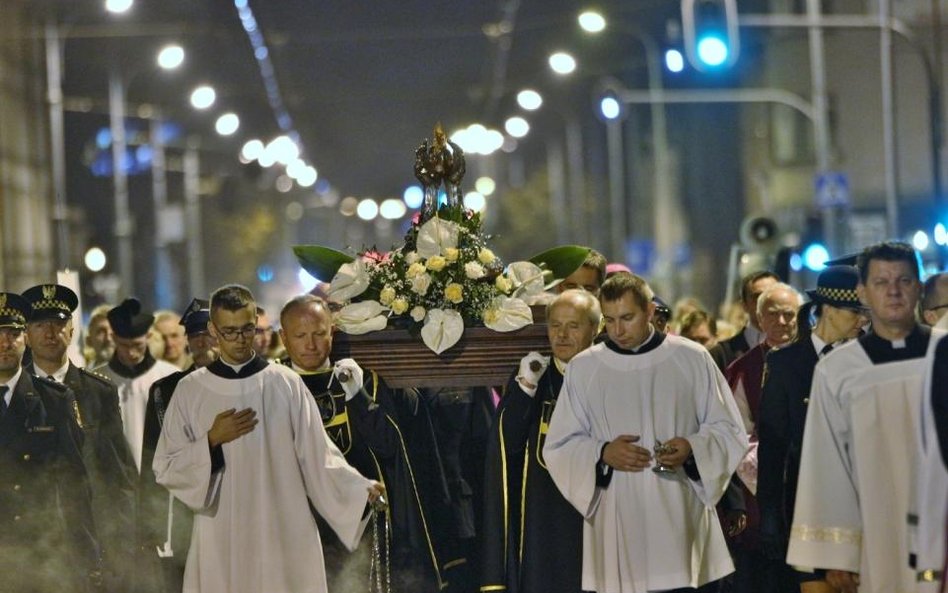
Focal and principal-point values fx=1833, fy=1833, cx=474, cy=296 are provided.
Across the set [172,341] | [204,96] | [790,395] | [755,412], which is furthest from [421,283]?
[204,96]

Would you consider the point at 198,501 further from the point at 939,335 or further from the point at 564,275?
the point at 939,335

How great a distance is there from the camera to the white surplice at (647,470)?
927 centimetres

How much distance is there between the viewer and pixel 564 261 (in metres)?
11.4

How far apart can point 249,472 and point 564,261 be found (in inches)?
108

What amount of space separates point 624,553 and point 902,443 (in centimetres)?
186

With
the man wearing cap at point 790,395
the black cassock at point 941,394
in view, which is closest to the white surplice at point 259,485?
the man wearing cap at point 790,395

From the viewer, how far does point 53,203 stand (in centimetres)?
3478

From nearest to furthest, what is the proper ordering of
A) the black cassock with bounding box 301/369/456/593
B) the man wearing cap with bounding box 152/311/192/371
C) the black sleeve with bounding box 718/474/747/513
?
the black sleeve with bounding box 718/474/747/513
the black cassock with bounding box 301/369/456/593
the man wearing cap with bounding box 152/311/192/371

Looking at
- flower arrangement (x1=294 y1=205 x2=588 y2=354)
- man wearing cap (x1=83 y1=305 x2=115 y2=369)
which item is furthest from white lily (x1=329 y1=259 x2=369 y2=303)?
man wearing cap (x1=83 y1=305 x2=115 y2=369)

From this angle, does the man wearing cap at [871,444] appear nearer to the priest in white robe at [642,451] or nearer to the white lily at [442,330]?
the priest in white robe at [642,451]

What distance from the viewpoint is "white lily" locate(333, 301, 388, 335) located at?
10641 millimetres

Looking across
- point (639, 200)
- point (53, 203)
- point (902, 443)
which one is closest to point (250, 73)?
point (639, 200)

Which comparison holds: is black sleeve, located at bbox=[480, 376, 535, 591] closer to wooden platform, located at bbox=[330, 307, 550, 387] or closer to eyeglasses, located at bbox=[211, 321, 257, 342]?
wooden platform, located at bbox=[330, 307, 550, 387]

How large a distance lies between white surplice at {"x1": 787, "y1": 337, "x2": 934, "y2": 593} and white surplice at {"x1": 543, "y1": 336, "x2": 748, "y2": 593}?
3.09ft
